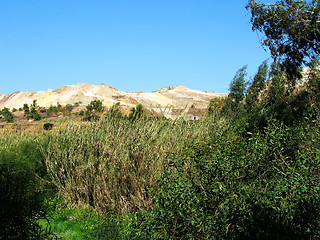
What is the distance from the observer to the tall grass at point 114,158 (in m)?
Answer: 8.16

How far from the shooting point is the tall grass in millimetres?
8156

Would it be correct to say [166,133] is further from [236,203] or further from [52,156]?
[236,203]

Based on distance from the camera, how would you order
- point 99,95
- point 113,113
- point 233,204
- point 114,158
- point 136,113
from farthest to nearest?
point 99,95 < point 136,113 < point 113,113 < point 114,158 < point 233,204

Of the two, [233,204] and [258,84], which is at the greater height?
[258,84]

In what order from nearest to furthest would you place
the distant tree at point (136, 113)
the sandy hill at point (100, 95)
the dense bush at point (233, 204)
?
the dense bush at point (233, 204), the distant tree at point (136, 113), the sandy hill at point (100, 95)

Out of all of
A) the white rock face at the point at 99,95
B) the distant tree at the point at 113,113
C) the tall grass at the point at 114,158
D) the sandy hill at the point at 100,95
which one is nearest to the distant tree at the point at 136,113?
the tall grass at the point at 114,158

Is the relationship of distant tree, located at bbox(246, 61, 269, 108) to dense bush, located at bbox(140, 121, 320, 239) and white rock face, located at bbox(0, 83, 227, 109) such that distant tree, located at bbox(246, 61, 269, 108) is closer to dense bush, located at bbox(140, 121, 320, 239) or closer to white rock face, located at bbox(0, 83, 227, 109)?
dense bush, located at bbox(140, 121, 320, 239)

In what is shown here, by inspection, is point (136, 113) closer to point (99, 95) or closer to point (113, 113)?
point (113, 113)

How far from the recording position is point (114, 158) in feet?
27.1

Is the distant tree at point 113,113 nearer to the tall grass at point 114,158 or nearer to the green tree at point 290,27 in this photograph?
the tall grass at point 114,158

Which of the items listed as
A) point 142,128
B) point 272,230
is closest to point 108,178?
point 142,128

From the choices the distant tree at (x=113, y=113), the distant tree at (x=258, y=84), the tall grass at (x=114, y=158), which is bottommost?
the tall grass at (x=114, y=158)

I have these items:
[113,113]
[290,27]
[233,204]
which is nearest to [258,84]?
[290,27]

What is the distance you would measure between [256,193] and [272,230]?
448 millimetres
